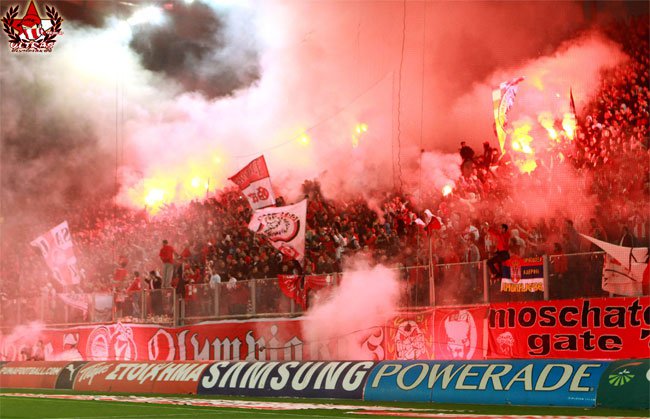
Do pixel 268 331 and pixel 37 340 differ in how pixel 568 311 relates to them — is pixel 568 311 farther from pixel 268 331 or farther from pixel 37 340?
pixel 37 340

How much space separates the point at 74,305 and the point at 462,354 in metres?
11.7

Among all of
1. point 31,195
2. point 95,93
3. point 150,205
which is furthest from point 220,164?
point 31,195

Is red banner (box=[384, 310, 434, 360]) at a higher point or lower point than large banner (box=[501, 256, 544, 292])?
lower

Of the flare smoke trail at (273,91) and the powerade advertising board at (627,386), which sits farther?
the flare smoke trail at (273,91)

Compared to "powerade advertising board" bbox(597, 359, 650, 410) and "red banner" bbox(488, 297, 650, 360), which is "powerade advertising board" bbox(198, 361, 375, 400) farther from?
"powerade advertising board" bbox(597, 359, 650, 410)

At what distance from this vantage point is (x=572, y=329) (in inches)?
552

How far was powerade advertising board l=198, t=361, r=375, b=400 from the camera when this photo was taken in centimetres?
1370

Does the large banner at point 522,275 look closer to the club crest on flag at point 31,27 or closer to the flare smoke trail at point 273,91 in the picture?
the flare smoke trail at point 273,91

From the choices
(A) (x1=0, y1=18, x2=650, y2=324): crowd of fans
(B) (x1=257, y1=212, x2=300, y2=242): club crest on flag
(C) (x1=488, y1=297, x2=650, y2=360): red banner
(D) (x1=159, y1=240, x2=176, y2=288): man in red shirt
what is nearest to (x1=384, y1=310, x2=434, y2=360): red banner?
(A) (x1=0, y1=18, x2=650, y2=324): crowd of fans

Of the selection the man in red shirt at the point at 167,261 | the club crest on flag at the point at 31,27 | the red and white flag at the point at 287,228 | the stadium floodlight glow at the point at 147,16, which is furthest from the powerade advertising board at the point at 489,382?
the stadium floodlight glow at the point at 147,16

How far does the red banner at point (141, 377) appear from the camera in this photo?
1623 centimetres

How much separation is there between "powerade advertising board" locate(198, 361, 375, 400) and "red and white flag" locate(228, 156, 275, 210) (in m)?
5.85

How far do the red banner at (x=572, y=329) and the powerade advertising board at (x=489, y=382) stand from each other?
2.15m

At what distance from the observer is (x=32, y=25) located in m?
24.8
